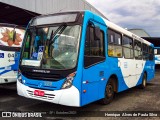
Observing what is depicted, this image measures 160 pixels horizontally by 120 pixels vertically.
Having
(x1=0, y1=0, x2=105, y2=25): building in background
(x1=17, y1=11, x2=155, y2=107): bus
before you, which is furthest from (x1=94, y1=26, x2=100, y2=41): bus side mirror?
(x1=0, y1=0, x2=105, y2=25): building in background

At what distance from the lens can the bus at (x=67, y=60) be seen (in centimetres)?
636

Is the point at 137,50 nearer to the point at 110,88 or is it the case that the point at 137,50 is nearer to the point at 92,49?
the point at 110,88

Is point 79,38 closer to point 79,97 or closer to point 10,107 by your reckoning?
point 79,97

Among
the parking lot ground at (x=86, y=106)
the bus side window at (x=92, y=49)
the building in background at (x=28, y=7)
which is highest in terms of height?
the building in background at (x=28, y=7)

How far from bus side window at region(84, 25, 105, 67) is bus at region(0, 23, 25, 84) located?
11.5 feet

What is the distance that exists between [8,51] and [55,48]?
315cm

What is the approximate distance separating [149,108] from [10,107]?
4225 mm

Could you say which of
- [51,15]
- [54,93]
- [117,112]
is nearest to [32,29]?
[51,15]

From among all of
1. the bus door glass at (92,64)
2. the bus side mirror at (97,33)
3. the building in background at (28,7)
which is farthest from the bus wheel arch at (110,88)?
the building in background at (28,7)

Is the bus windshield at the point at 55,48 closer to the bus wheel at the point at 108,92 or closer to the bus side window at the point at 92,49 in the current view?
the bus side window at the point at 92,49

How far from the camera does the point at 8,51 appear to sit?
9211 mm

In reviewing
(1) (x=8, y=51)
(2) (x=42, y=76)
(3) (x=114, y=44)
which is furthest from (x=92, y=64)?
(1) (x=8, y=51)

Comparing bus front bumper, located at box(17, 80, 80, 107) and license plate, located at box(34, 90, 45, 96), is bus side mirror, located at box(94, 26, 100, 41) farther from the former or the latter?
license plate, located at box(34, 90, 45, 96)

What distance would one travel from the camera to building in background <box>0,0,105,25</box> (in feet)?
58.6
